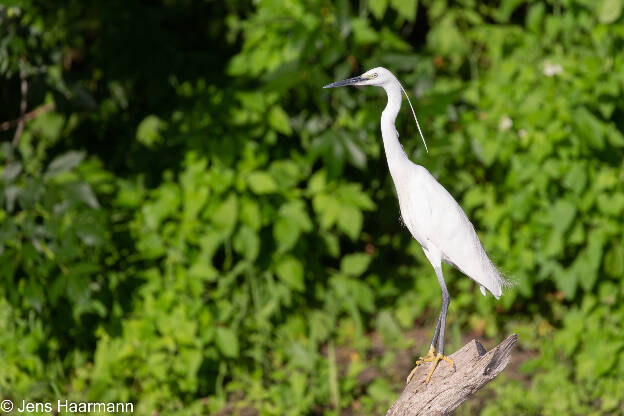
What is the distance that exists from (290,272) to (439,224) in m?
1.86

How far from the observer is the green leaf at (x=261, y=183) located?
13.0 ft

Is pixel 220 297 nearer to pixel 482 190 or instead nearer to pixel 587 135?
pixel 482 190

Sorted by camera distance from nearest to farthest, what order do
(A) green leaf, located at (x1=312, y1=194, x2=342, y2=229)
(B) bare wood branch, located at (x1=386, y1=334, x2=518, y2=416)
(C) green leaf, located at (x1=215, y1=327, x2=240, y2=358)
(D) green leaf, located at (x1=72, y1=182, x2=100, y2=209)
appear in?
(B) bare wood branch, located at (x1=386, y1=334, x2=518, y2=416) → (D) green leaf, located at (x1=72, y1=182, x2=100, y2=209) → (C) green leaf, located at (x1=215, y1=327, x2=240, y2=358) → (A) green leaf, located at (x1=312, y1=194, x2=342, y2=229)

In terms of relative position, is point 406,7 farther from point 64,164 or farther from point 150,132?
point 64,164

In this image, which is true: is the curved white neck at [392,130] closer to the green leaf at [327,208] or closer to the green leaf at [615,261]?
the green leaf at [327,208]

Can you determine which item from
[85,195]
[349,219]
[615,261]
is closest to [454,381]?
[349,219]

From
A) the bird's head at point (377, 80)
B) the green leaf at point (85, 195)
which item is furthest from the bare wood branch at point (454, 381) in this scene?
the green leaf at point (85, 195)

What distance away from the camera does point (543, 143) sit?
409 centimetres

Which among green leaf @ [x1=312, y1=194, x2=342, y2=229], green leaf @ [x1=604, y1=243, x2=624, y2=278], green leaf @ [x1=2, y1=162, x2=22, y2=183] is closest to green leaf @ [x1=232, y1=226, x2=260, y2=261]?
green leaf @ [x1=312, y1=194, x2=342, y2=229]

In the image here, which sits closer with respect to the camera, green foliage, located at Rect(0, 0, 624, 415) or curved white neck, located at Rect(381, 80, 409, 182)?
curved white neck, located at Rect(381, 80, 409, 182)

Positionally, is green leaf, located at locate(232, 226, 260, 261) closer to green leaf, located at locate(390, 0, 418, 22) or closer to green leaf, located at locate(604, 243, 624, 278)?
green leaf, located at locate(390, 0, 418, 22)

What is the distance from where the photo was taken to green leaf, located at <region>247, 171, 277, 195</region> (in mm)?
3961

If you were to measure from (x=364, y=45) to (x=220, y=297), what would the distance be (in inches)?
67.3

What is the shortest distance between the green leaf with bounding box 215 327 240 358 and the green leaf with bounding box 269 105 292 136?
1.17 meters
